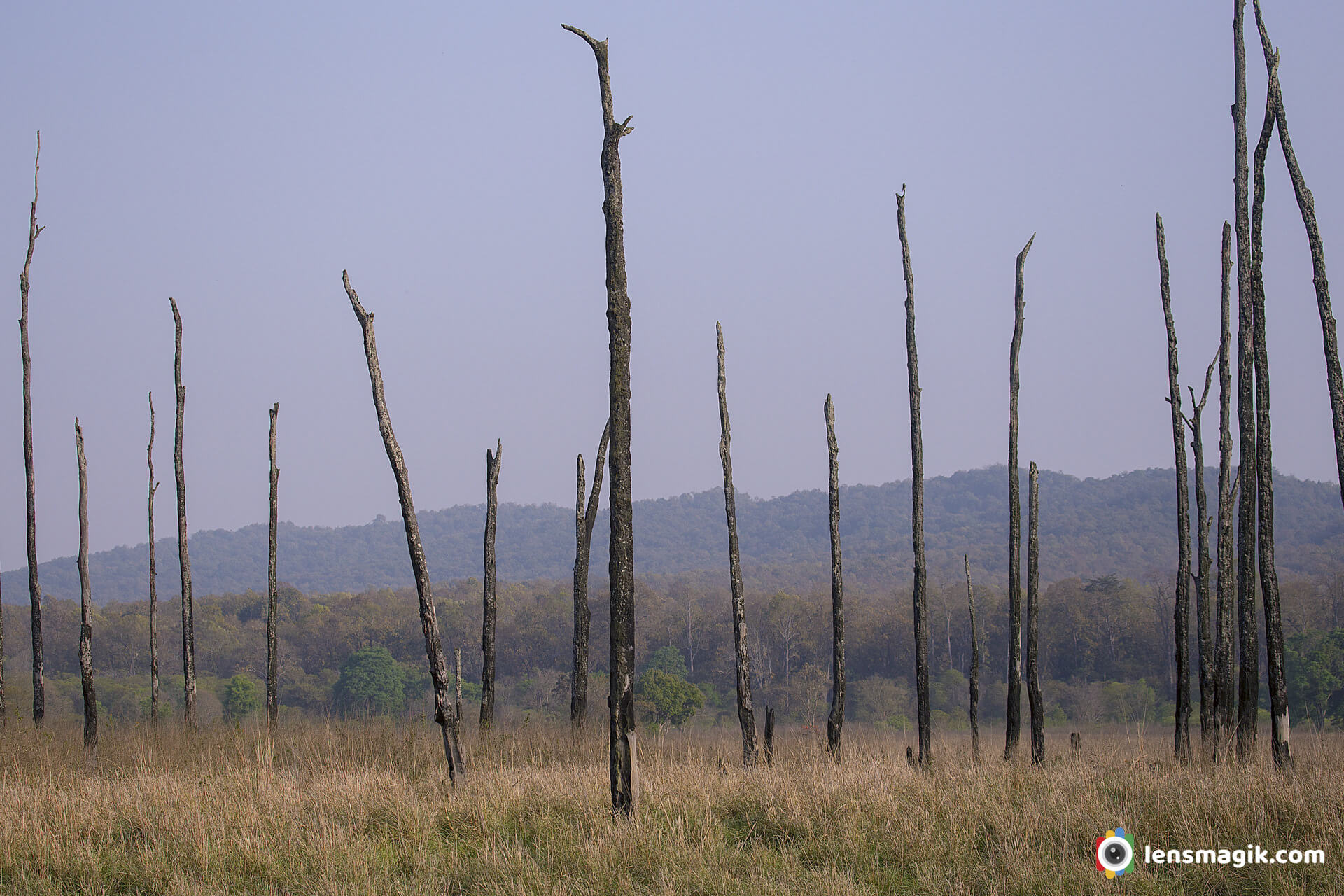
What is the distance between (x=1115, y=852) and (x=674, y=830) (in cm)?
285

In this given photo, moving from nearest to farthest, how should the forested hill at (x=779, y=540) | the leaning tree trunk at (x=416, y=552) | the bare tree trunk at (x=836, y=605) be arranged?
the leaning tree trunk at (x=416, y=552) < the bare tree trunk at (x=836, y=605) < the forested hill at (x=779, y=540)

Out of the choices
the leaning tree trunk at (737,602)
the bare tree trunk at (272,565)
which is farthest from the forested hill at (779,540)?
the bare tree trunk at (272,565)

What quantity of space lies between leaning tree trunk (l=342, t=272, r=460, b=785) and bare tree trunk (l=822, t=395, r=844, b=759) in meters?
6.30

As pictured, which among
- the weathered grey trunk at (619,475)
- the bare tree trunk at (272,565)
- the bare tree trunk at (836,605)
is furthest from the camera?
the bare tree trunk at (272,565)

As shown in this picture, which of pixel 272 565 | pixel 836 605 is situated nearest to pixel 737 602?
pixel 836 605

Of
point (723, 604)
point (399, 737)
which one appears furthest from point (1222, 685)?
point (723, 604)

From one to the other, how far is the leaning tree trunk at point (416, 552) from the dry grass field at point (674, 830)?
58cm

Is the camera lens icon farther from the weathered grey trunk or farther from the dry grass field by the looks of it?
the weathered grey trunk

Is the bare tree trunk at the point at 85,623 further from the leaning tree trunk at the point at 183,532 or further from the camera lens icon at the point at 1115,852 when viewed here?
the camera lens icon at the point at 1115,852

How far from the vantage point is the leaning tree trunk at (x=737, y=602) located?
45.3 feet

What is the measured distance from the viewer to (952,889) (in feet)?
Answer: 18.1

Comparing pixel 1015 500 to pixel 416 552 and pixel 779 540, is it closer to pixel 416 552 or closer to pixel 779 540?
pixel 416 552

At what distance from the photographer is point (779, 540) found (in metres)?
129

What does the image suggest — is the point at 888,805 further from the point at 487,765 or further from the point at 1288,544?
the point at 1288,544
